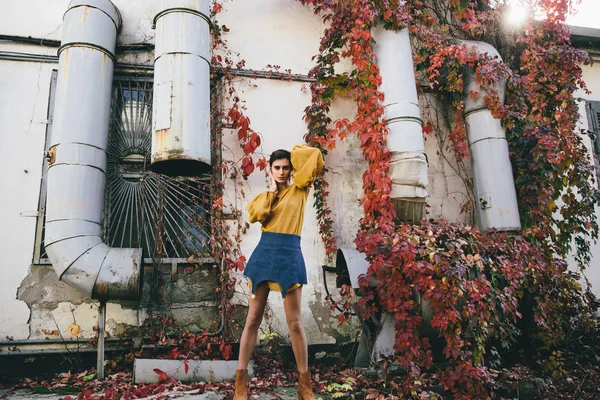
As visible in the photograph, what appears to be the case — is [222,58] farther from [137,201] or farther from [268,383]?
[268,383]

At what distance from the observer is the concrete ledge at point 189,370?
12.0ft

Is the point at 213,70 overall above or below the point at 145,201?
above

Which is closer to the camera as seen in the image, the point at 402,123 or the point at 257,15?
the point at 402,123

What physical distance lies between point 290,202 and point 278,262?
17.4 inches

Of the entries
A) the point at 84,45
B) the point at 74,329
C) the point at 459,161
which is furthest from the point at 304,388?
the point at 84,45

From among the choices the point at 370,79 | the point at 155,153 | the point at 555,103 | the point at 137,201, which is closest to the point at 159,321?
the point at 137,201

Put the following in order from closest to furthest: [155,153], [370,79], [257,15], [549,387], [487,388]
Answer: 1. [487,388]
2. [549,387]
3. [155,153]
4. [370,79]
5. [257,15]

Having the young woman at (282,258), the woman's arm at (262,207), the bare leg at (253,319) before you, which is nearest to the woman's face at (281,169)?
the young woman at (282,258)

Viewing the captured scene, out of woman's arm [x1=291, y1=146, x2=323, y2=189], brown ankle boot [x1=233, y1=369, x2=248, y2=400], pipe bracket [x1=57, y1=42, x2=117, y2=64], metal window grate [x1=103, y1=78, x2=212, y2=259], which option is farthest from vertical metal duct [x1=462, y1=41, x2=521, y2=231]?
pipe bracket [x1=57, y1=42, x2=117, y2=64]

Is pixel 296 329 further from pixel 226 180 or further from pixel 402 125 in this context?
pixel 402 125

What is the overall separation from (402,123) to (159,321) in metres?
3.35

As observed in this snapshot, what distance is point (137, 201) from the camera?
478 cm

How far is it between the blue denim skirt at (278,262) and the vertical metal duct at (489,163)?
312cm

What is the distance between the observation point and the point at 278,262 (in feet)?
9.83
